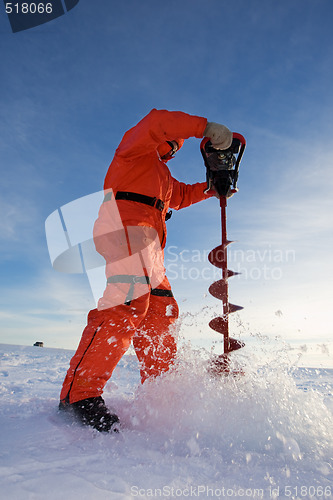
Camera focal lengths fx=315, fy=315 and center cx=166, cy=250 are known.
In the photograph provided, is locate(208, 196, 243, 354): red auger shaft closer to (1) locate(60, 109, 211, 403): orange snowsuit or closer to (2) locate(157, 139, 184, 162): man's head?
(1) locate(60, 109, 211, 403): orange snowsuit

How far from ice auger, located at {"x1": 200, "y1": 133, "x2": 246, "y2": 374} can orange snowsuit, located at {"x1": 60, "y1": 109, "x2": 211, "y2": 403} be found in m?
0.41

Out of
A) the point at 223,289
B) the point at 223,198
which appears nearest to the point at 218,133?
the point at 223,198

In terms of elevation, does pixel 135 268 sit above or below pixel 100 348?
above

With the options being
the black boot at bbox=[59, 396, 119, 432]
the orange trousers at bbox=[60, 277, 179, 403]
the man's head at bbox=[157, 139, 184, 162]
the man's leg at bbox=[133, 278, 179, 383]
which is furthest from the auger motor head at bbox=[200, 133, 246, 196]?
the black boot at bbox=[59, 396, 119, 432]

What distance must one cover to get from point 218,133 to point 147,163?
2.08 ft

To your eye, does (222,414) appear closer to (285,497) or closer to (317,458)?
(317,458)

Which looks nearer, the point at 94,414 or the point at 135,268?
the point at 94,414

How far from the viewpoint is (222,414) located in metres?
2.01

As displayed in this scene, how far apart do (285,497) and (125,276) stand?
1613mm

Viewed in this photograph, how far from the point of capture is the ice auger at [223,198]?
9.41 ft

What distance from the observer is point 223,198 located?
317 cm

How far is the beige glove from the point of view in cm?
250

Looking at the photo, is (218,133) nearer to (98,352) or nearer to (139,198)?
(139,198)

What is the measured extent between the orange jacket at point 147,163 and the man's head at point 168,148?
3.1 inches
